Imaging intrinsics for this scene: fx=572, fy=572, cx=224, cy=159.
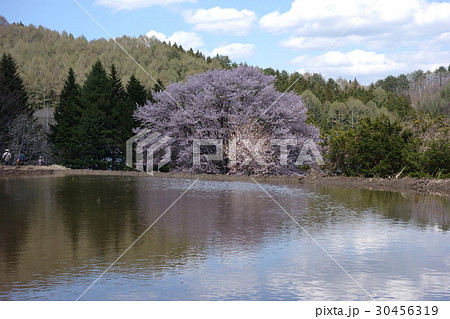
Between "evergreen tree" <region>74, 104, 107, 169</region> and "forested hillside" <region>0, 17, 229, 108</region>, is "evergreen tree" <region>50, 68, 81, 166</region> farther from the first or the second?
Result: "forested hillside" <region>0, 17, 229, 108</region>

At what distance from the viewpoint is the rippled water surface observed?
805cm

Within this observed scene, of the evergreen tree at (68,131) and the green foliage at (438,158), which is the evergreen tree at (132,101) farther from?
the green foliage at (438,158)

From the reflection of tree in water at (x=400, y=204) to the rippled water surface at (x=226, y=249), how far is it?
2.5 inches

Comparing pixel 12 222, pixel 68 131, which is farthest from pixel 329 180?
pixel 68 131

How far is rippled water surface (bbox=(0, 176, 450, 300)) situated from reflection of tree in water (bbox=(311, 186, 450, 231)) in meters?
0.06

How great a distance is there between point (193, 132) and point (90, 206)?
69.8 ft

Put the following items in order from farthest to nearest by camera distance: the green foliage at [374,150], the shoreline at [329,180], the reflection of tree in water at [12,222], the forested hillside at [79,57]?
the forested hillside at [79,57] → the green foliage at [374,150] → the shoreline at [329,180] → the reflection of tree in water at [12,222]

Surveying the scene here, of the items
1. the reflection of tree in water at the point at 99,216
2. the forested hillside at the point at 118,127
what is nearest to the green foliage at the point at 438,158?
the forested hillside at the point at 118,127

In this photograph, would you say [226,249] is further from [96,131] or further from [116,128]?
[116,128]

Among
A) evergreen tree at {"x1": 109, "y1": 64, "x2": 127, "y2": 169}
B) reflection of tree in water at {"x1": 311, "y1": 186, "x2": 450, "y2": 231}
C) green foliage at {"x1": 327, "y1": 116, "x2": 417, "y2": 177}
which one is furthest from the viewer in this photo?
evergreen tree at {"x1": 109, "y1": 64, "x2": 127, "y2": 169}

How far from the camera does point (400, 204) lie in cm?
1911

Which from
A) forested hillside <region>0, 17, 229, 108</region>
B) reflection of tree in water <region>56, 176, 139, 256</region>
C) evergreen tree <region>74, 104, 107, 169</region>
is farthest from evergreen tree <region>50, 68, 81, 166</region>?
forested hillside <region>0, 17, 229, 108</region>

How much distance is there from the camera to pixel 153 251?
35.9 ft

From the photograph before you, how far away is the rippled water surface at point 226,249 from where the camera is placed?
26.4ft
